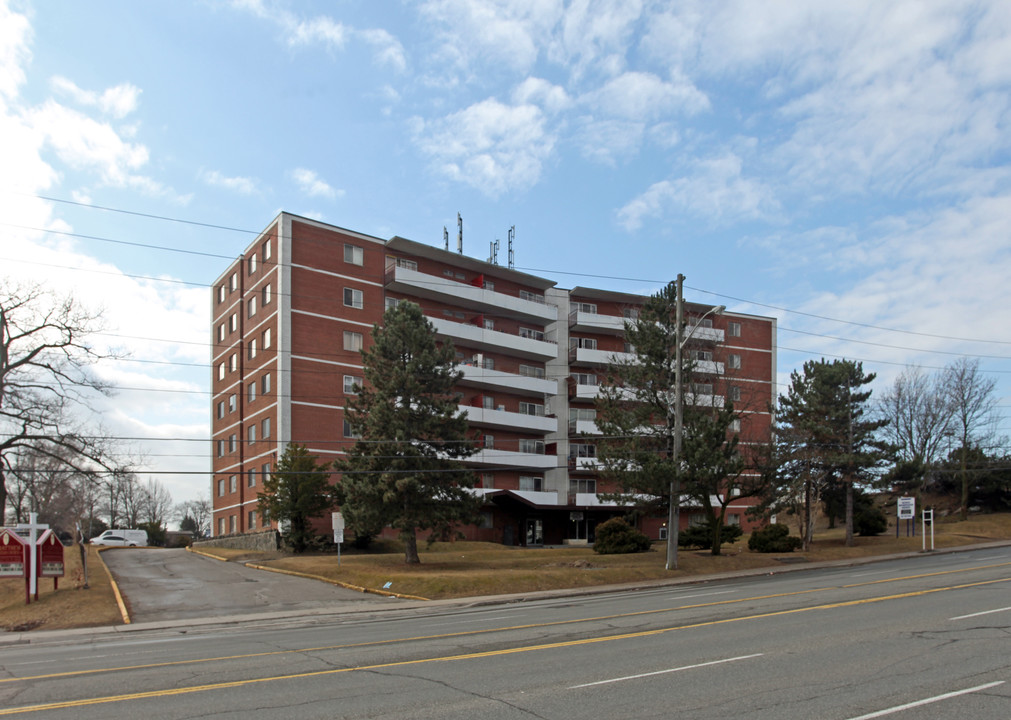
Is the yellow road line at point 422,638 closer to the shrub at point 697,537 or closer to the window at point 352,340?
the shrub at point 697,537

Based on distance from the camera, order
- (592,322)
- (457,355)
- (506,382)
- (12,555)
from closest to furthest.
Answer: (12,555), (457,355), (506,382), (592,322)

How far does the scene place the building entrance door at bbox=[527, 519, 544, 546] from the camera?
60.3 metres

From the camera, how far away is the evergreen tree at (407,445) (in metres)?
35.8

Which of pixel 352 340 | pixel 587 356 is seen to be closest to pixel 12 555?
pixel 352 340

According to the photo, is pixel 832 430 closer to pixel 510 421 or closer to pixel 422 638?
pixel 510 421

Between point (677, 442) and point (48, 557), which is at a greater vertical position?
point (677, 442)

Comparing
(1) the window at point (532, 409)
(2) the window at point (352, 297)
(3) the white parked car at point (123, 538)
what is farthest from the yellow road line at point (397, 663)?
(3) the white parked car at point (123, 538)

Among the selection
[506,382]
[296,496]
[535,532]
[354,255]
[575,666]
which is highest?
[354,255]

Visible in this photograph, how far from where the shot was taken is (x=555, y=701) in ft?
28.5

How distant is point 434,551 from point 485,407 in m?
15.0

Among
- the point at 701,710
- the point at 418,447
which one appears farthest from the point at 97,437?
the point at 701,710

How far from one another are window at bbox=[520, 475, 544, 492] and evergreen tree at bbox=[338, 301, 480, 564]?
2207cm

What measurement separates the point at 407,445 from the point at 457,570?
6.20 metres

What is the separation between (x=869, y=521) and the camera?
51156 millimetres
